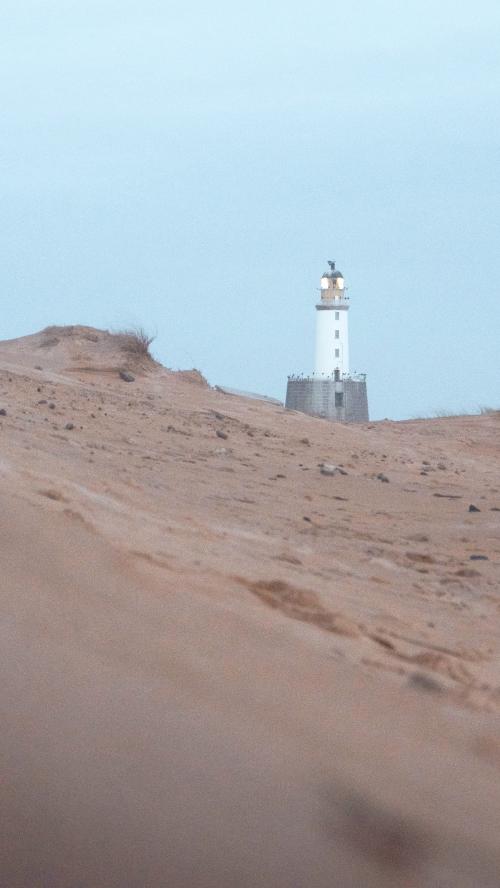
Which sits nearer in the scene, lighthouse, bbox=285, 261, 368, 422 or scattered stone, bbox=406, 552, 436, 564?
scattered stone, bbox=406, 552, 436, 564

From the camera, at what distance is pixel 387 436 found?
1416 centimetres

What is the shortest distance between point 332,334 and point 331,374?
7.86ft

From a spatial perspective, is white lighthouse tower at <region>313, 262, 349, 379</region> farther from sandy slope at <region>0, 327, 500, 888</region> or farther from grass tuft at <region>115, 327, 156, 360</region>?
sandy slope at <region>0, 327, 500, 888</region>

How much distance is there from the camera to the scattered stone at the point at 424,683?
2906 millimetres

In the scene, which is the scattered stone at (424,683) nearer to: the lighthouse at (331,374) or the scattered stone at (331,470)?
the scattered stone at (331,470)

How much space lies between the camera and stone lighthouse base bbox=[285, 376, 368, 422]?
5947 centimetres

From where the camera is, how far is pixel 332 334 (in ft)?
202

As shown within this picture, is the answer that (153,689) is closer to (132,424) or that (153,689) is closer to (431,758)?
(431,758)

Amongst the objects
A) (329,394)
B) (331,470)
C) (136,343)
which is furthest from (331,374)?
(331,470)

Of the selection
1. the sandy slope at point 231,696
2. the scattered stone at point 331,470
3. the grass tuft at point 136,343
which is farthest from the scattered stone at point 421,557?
the grass tuft at point 136,343

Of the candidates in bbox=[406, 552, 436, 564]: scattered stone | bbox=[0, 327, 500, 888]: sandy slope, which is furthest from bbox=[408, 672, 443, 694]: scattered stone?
bbox=[406, 552, 436, 564]: scattered stone

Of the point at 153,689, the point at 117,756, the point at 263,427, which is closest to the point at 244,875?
the point at 117,756

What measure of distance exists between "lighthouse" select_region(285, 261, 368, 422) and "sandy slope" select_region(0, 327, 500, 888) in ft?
178

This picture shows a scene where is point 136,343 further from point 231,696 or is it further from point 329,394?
point 329,394
